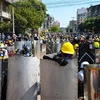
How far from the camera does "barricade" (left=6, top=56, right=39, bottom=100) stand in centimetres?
613

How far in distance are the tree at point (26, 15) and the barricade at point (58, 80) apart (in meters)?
54.3

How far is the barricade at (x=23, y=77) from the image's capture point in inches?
241

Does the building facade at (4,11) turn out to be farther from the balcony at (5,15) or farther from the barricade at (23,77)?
the barricade at (23,77)

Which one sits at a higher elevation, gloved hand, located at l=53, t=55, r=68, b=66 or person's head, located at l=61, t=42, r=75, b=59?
person's head, located at l=61, t=42, r=75, b=59

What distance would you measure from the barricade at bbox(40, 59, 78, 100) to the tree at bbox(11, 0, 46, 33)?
54287 millimetres

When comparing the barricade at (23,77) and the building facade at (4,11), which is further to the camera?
the building facade at (4,11)

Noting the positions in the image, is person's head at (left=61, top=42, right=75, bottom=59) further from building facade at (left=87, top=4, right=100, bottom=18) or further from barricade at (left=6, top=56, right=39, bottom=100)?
building facade at (left=87, top=4, right=100, bottom=18)

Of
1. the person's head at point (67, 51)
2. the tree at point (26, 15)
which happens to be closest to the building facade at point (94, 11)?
the tree at point (26, 15)

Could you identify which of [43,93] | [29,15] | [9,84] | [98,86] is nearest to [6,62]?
[9,84]

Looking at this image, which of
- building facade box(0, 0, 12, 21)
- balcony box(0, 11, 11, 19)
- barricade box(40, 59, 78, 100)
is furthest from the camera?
building facade box(0, 0, 12, 21)

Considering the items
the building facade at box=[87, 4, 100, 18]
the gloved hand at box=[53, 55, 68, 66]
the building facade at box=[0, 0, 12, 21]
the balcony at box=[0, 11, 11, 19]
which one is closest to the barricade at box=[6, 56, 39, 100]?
the gloved hand at box=[53, 55, 68, 66]

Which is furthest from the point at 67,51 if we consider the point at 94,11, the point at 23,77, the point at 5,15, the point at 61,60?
the point at 94,11

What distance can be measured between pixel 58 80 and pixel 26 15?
204 feet

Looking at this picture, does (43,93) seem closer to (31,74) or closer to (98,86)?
(31,74)
